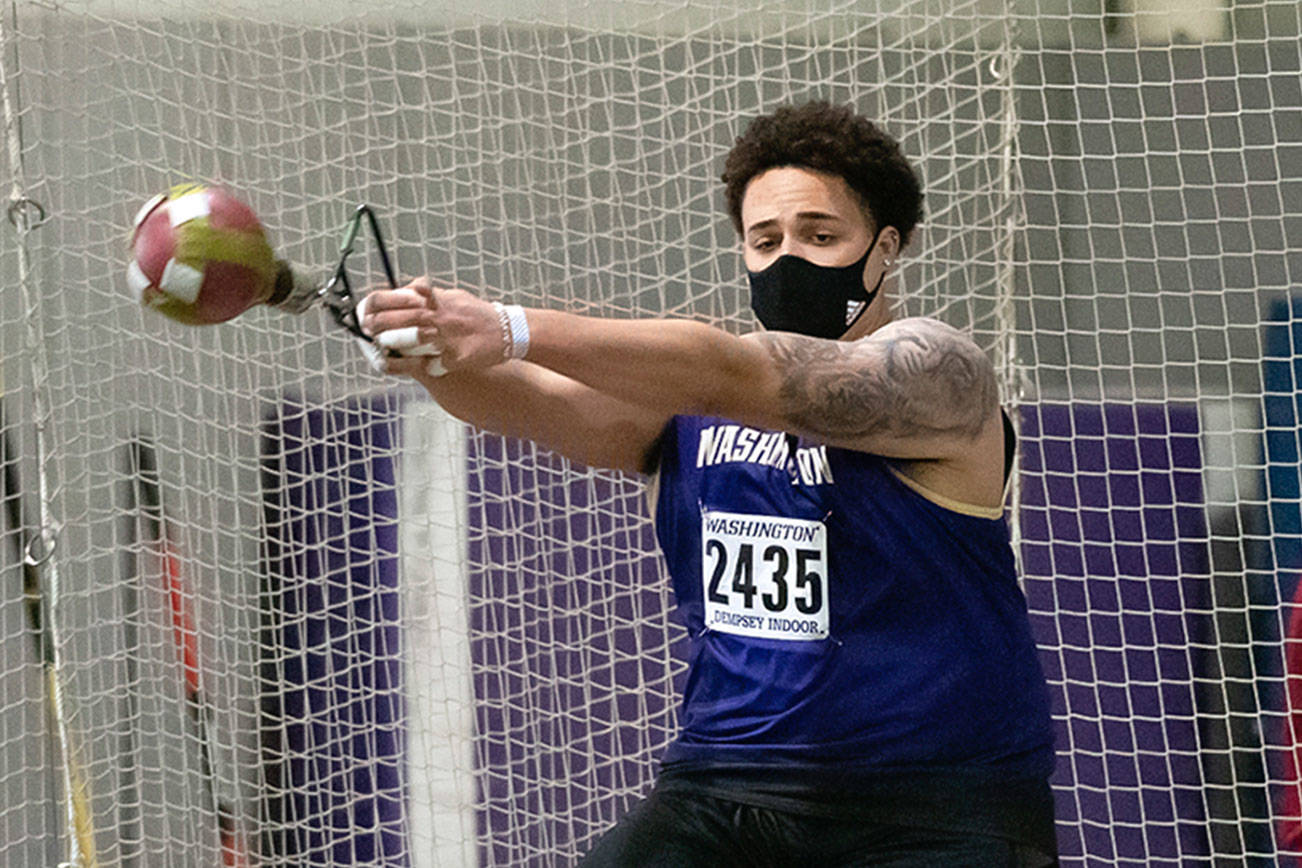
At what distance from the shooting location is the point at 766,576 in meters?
2.54

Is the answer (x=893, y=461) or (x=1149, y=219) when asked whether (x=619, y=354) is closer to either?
(x=893, y=461)

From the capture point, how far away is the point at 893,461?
8.25 ft

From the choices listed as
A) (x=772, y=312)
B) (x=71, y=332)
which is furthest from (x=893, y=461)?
(x=71, y=332)

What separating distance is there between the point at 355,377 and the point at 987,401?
2149 millimetres

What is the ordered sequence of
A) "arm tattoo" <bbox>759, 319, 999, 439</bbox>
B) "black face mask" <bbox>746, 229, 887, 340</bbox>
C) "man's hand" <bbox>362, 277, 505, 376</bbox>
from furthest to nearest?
1. "black face mask" <bbox>746, 229, 887, 340</bbox>
2. "arm tattoo" <bbox>759, 319, 999, 439</bbox>
3. "man's hand" <bbox>362, 277, 505, 376</bbox>

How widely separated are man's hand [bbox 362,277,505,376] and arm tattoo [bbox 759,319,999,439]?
455 mm

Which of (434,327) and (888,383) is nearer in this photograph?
(434,327)

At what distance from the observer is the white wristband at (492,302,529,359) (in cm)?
204

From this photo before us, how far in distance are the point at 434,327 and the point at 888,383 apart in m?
0.74

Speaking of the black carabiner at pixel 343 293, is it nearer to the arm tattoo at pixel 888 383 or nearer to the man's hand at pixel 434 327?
the man's hand at pixel 434 327

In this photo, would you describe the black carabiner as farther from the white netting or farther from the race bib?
the white netting

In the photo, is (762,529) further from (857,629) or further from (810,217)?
(810,217)

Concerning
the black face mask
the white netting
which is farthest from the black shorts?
the white netting

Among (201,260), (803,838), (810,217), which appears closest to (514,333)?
(201,260)
